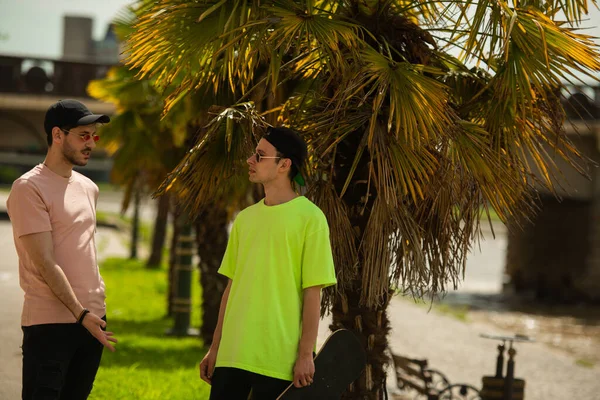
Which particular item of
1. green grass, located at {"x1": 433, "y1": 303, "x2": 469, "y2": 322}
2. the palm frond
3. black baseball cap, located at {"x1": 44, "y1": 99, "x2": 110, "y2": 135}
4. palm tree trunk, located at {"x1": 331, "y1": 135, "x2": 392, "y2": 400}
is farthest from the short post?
green grass, located at {"x1": 433, "y1": 303, "x2": 469, "y2": 322}

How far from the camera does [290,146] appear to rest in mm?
4152

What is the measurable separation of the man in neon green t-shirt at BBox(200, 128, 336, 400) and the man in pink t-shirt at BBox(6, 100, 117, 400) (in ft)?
1.80

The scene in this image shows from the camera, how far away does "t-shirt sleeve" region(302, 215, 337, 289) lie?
3.97m

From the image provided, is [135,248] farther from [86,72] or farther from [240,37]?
[240,37]

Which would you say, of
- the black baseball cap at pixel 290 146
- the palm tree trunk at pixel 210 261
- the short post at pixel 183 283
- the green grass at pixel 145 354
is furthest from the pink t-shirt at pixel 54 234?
the short post at pixel 183 283

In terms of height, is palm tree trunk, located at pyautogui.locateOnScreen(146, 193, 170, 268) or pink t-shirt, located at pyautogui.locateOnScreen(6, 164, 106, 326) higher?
pink t-shirt, located at pyautogui.locateOnScreen(6, 164, 106, 326)

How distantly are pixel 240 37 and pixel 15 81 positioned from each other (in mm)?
25573

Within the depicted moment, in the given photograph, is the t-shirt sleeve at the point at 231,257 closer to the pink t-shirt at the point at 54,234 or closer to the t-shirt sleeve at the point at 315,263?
the t-shirt sleeve at the point at 315,263

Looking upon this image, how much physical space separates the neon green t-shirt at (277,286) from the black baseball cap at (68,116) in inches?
33.9

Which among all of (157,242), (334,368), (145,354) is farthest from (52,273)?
(157,242)

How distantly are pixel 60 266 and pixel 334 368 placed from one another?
1199 millimetres

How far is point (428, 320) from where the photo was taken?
20531 millimetres

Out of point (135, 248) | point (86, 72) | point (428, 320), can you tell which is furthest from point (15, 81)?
point (428, 320)

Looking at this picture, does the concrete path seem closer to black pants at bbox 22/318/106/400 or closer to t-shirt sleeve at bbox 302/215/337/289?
black pants at bbox 22/318/106/400
